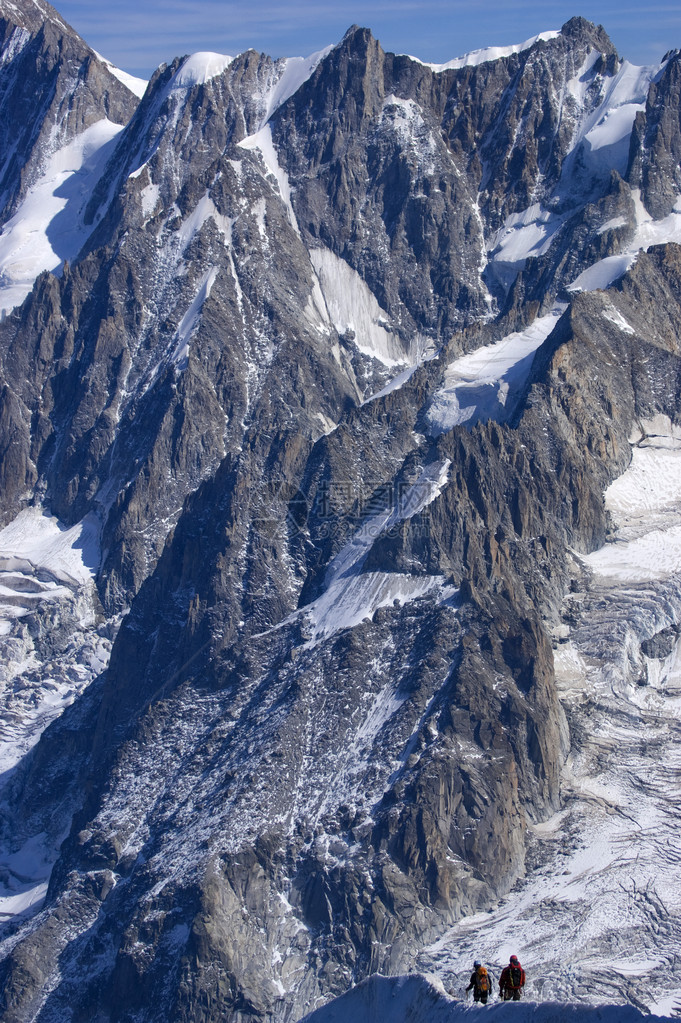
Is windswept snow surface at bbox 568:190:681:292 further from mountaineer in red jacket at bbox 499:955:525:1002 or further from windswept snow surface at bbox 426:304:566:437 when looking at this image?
mountaineer in red jacket at bbox 499:955:525:1002

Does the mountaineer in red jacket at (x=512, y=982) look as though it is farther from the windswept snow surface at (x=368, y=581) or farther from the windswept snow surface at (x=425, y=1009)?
the windswept snow surface at (x=368, y=581)

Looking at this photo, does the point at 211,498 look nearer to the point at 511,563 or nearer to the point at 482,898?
the point at 511,563

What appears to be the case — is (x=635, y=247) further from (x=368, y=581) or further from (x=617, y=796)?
(x=617, y=796)

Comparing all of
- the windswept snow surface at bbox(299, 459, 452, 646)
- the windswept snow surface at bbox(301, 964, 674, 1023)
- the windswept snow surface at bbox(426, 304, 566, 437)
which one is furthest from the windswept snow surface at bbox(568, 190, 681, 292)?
the windswept snow surface at bbox(301, 964, 674, 1023)

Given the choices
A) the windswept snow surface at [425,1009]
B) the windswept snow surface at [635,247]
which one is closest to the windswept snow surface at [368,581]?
the windswept snow surface at [635,247]

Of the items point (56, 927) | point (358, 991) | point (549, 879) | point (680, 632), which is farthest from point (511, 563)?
point (358, 991)

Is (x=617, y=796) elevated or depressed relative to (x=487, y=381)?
depressed

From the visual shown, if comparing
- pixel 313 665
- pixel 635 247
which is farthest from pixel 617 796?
pixel 635 247

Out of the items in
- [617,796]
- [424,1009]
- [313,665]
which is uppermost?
[424,1009]

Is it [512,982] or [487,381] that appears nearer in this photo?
[512,982]
